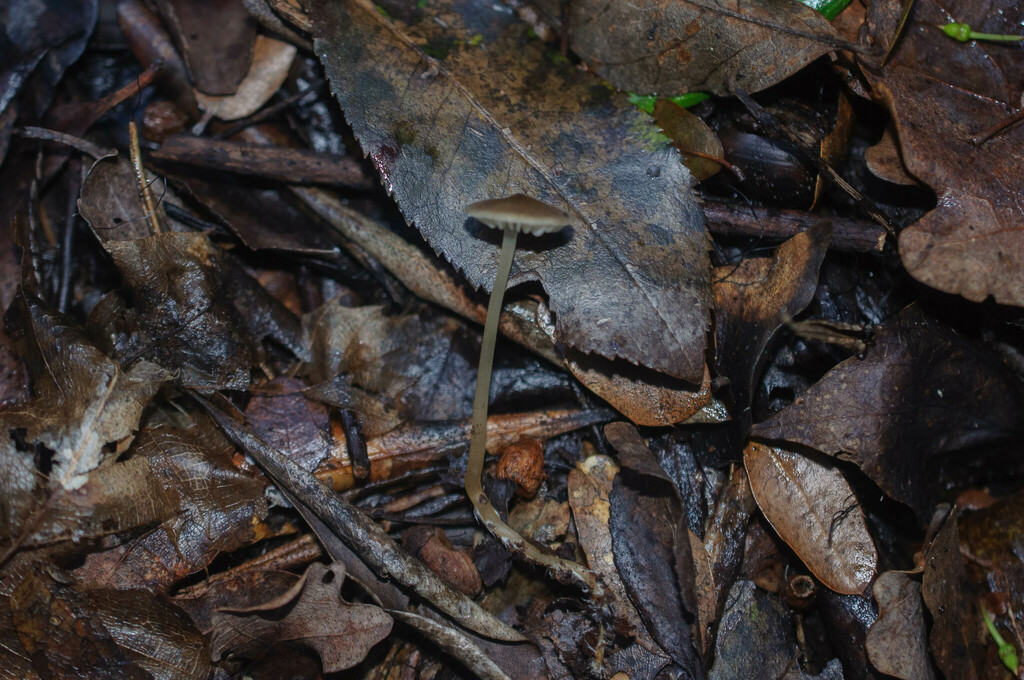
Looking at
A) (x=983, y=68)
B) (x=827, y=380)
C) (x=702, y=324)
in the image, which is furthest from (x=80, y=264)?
(x=983, y=68)

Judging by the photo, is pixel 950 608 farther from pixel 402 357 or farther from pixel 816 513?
pixel 402 357

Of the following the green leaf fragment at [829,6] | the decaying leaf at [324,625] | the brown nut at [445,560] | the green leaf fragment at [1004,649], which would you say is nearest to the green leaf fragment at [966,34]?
the green leaf fragment at [829,6]

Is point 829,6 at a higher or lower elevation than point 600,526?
higher

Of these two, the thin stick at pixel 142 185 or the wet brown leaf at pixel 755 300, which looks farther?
the thin stick at pixel 142 185

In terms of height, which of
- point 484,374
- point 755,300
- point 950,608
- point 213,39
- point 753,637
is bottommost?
point 753,637

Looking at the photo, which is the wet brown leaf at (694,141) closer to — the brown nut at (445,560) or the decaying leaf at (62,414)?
the brown nut at (445,560)

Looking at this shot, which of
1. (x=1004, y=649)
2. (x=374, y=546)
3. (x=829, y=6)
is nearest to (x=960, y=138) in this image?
(x=829, y=6)
